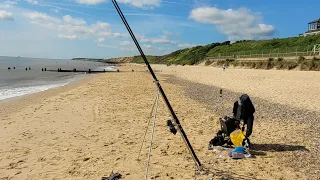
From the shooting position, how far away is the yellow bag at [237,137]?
7312mm

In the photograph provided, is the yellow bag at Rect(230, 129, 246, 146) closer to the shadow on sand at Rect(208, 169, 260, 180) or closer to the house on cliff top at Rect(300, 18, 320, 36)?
the shadow on sand at Rect(208, 169, 260, 180)

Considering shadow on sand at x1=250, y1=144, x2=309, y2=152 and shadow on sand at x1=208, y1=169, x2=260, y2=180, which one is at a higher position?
shadow on sand at x1=250, y1=144, x2=309, y2=152

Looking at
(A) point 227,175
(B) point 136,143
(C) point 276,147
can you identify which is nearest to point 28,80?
(B) point 136,143

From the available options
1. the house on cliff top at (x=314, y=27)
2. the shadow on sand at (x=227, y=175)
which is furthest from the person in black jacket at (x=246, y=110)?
the house on cliff top at (x=314, y=27)

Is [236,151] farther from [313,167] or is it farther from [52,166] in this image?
[52,166]

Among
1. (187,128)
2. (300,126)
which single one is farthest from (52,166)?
(300,126)

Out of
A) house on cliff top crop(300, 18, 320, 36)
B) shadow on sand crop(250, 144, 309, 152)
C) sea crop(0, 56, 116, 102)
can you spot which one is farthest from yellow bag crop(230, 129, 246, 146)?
house on cliff top crop(300, 18, 320, 36)

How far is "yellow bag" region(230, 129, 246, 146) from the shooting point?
24.0 ft

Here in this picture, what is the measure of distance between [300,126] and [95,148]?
7109mm

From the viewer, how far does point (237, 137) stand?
7375 mm

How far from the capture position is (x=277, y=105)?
578 inches

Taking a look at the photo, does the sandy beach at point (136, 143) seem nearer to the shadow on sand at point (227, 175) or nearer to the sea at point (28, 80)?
the shadow on sand at point (227, 175)

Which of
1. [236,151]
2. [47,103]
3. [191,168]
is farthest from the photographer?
[47,103]

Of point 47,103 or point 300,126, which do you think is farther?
point 47,103
